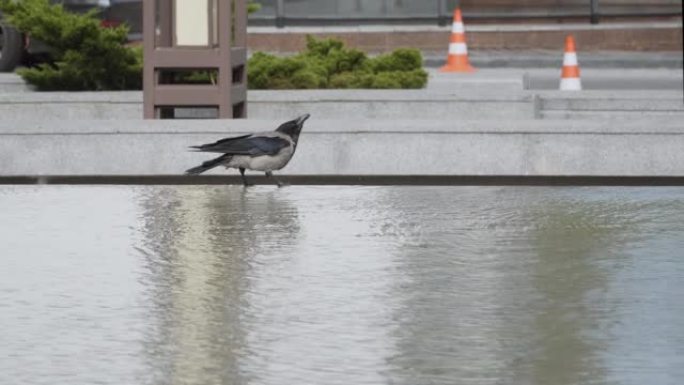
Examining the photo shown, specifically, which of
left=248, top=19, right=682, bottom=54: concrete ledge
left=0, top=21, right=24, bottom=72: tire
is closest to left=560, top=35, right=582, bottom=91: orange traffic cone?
left=248, top=19, right=682, bottom=54: concrete ledge

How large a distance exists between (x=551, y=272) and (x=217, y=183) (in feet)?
15.8

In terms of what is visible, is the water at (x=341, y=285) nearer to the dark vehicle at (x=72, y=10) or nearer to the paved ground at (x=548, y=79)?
the paved ground at (x=548, y=79)

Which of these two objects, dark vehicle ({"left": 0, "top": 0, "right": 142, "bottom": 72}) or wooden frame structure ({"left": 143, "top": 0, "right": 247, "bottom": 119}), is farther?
dark vehicle ({"left": 0, "top": 0, "right": 142, "bottom": 72})

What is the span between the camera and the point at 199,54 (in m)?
16.1

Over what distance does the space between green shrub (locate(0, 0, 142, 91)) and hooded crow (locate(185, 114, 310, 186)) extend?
467 centimetres

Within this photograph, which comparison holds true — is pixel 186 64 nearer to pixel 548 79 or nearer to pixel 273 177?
pixel 273 177

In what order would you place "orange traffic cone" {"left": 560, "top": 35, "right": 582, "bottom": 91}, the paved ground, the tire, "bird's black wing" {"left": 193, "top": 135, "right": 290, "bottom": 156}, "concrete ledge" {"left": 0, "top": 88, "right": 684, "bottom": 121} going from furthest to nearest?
the tire, "orange traffic cone" {"left": 560, "top": 35, "right": 582, "bottom": 91}, the paved ground, "concrete ledge" {"left": 0, "top": 88, "right": 684, "bottom": 121}, "bird's black wing" {"left": 193, "top": 135, "right": 290, "bottom": 156}

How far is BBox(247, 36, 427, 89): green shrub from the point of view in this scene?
18188mm

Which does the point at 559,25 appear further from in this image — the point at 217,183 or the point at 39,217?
the point at 39,217

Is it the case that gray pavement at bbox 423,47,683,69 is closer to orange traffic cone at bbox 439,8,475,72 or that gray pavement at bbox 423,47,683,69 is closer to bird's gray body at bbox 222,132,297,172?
orange traffic cone at bbox 439,8,475,72

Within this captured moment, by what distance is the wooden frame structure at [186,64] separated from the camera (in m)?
15.9

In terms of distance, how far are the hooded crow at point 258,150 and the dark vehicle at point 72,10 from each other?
327 inches

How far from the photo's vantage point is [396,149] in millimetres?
14172

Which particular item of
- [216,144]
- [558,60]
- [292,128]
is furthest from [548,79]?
[216,144]
